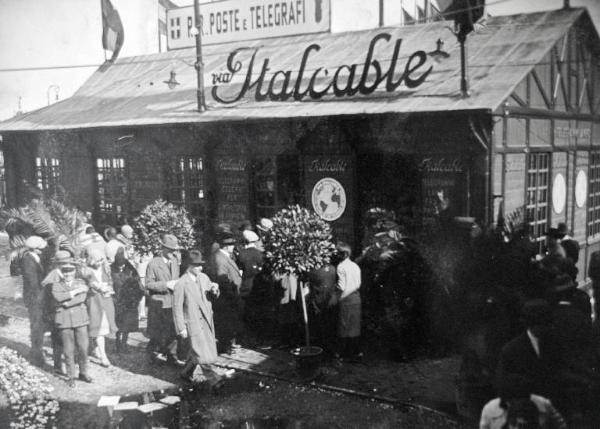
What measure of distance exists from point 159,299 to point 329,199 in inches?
171

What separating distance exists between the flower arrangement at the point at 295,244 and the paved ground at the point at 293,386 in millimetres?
1617

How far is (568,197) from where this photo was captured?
11602 millimetres

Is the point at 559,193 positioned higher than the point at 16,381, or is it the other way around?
the point at 559,193

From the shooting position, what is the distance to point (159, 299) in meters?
8.67

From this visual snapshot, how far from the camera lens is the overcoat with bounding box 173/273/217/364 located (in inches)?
304

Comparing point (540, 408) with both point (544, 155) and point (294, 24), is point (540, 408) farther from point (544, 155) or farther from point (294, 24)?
point (294, 24)

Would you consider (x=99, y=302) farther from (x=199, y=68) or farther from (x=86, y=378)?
(x=199, y=68)

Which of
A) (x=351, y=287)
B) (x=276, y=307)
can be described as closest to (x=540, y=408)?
(x=351, y=287)

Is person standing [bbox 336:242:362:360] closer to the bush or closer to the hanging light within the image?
the bush

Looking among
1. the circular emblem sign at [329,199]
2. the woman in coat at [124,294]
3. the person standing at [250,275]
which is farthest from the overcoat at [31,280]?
the circular emblem sign at [329,199]

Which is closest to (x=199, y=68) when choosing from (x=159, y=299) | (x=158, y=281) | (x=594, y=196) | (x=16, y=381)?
(x=158, y=281)

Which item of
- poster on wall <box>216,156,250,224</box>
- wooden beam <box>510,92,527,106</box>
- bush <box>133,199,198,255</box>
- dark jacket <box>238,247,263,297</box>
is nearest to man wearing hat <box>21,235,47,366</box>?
bush <box>133,199,198,255</box>

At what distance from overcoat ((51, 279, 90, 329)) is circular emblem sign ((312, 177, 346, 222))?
531 cm

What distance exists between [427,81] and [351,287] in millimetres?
4505
